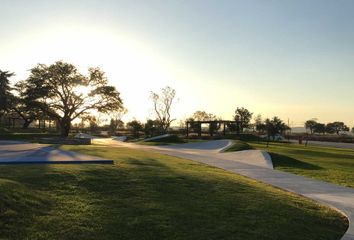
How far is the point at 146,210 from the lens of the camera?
7645mm

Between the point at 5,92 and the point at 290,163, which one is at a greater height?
the point at 5,92

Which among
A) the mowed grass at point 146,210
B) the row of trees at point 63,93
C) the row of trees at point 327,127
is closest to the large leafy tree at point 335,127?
the row of trees at point 327,127

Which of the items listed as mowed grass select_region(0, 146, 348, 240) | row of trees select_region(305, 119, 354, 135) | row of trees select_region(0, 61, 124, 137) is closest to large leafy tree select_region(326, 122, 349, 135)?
row of trees select_region(305, 119, 354, 135)

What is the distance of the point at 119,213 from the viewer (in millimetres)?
7320

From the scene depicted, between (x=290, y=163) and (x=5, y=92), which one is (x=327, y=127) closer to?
(x=5, y=92)

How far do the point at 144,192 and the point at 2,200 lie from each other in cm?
326

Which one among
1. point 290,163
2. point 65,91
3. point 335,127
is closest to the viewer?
point 290,163

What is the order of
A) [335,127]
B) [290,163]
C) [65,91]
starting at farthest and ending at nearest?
[335,127]
[65,91]
[290,163]

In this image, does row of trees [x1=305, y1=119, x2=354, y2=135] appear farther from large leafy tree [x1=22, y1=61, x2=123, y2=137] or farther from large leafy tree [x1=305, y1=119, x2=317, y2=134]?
large leafy tree [x1=22, y1=61, x2=123, y2=137]

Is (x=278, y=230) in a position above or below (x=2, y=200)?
below

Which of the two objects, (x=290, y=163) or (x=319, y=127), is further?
(x=319, y=127)

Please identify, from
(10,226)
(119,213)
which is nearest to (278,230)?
(119,213)

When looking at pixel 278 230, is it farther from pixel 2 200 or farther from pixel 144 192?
pixel 2 200

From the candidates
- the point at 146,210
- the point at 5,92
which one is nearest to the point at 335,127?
the point at 5,92
